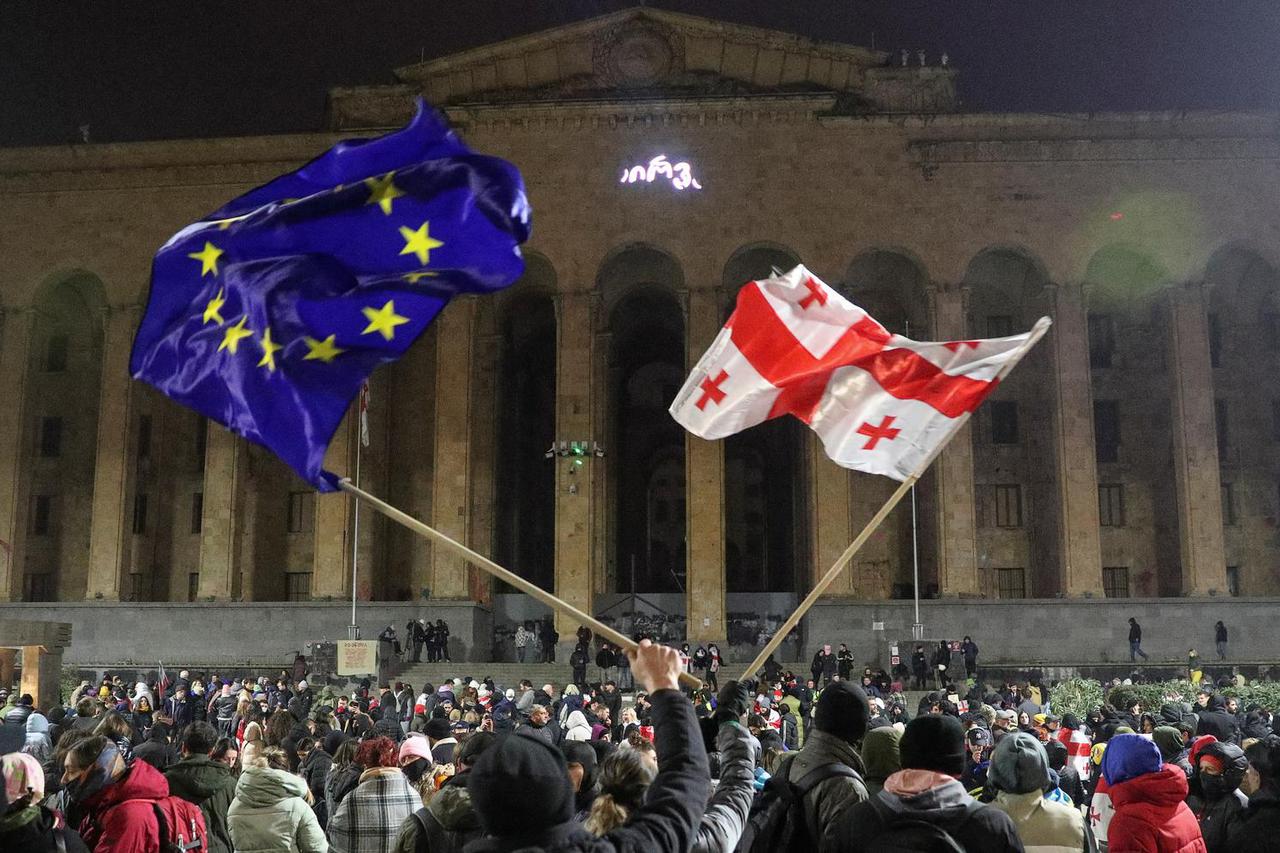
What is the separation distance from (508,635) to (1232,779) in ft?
108

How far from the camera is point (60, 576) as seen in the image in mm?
40656

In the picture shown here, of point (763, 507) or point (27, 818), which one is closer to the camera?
point (27, 818)

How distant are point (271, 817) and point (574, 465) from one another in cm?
3010

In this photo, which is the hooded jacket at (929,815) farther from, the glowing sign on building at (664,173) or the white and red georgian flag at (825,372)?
the glowing sign on building at (664,173)

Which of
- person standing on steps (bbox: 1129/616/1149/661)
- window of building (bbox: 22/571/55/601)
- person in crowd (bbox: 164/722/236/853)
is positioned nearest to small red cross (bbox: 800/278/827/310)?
person in crowd (bbox: 164/722/236/853)

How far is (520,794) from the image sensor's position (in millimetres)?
3061

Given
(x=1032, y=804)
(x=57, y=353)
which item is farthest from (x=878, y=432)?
(x=57, y=353)

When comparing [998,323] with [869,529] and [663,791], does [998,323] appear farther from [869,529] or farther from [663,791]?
[663,791]

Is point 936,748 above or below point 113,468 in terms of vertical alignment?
below

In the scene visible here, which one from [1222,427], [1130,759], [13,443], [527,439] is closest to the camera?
[1130,759]

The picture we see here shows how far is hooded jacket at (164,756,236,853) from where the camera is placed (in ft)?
22.6

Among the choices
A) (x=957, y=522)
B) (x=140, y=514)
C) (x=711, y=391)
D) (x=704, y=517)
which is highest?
(x=140, y=514)

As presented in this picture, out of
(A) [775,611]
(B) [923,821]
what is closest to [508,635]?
(A) [775,611]

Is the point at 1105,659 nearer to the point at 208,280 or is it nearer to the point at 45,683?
the point at 45,683
